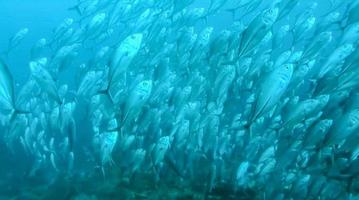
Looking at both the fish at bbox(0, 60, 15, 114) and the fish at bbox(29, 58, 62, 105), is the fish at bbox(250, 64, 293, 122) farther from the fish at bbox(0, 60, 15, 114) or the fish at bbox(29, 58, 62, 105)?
the fish at bbox(29, 58, 62, 105)

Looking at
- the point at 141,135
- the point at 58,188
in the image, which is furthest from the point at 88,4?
the point at 58,188

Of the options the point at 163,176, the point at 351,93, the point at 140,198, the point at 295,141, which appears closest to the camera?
the point at 351,93

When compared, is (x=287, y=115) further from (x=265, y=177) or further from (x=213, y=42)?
(x=265, y=177)

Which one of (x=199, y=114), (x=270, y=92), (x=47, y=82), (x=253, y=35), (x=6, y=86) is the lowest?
(x=6, y=86)

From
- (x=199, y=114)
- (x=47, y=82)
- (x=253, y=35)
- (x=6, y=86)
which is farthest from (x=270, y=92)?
(x=199, y=114)

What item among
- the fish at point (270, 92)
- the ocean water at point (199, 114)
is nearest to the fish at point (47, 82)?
the ocean water at point (199, 114)

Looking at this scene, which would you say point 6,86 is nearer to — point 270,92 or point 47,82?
point 47,82

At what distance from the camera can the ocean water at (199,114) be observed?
446cm

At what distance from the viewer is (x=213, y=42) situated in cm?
549

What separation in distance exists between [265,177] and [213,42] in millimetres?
2323

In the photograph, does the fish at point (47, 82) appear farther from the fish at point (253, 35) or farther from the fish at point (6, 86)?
the fish at point (253, 35)

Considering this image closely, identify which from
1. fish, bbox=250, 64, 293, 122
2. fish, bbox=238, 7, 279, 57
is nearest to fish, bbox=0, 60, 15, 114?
fish, bbox=250, 64, 293, 122

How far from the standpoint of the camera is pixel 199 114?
6.40 meters

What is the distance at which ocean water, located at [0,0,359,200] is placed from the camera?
14.6ft
